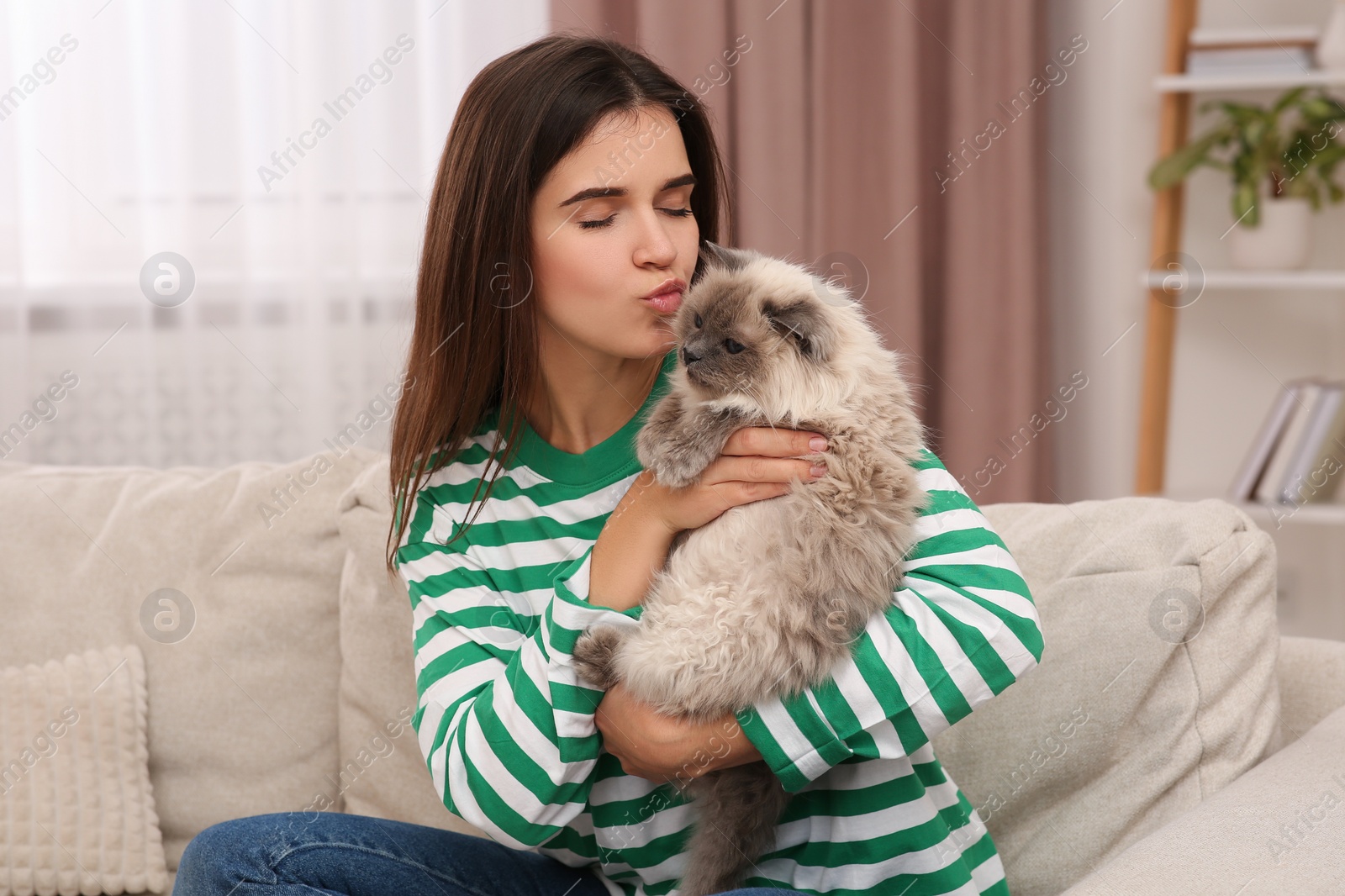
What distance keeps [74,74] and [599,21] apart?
1408 mm

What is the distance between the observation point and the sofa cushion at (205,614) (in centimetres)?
177

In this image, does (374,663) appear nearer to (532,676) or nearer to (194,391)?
(532,676)

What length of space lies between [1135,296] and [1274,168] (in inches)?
21.8

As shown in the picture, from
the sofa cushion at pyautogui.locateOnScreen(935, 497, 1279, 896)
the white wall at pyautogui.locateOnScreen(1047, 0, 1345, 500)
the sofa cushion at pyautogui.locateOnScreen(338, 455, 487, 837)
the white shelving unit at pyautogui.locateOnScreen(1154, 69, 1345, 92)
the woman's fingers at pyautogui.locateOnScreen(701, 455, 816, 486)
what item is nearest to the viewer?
the woman's fingers at pyautogui.locateOnScreen(701, 455, 816, 486)

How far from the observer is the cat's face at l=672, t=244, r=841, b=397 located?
48.8 inches

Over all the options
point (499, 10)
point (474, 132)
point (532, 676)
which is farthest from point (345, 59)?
point (532, 676)

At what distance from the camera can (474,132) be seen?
1332 millimetres

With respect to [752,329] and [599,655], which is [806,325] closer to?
[752,329]

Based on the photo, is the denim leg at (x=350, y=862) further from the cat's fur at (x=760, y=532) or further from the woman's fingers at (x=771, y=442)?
the woman's fingers at (x=771, y=442)

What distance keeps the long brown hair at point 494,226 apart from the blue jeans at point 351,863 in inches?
14.8

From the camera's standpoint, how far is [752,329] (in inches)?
49.7

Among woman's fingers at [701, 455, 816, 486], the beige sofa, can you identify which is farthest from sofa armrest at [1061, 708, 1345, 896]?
woman's fingers at [701, 455, 816, 486]

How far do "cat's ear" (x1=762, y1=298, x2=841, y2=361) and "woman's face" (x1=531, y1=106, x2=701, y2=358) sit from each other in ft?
0.49

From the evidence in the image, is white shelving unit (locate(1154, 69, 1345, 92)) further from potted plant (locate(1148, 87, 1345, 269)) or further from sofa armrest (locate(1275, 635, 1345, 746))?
sofa armrest (locate(1275, 635, 1345, 746))
